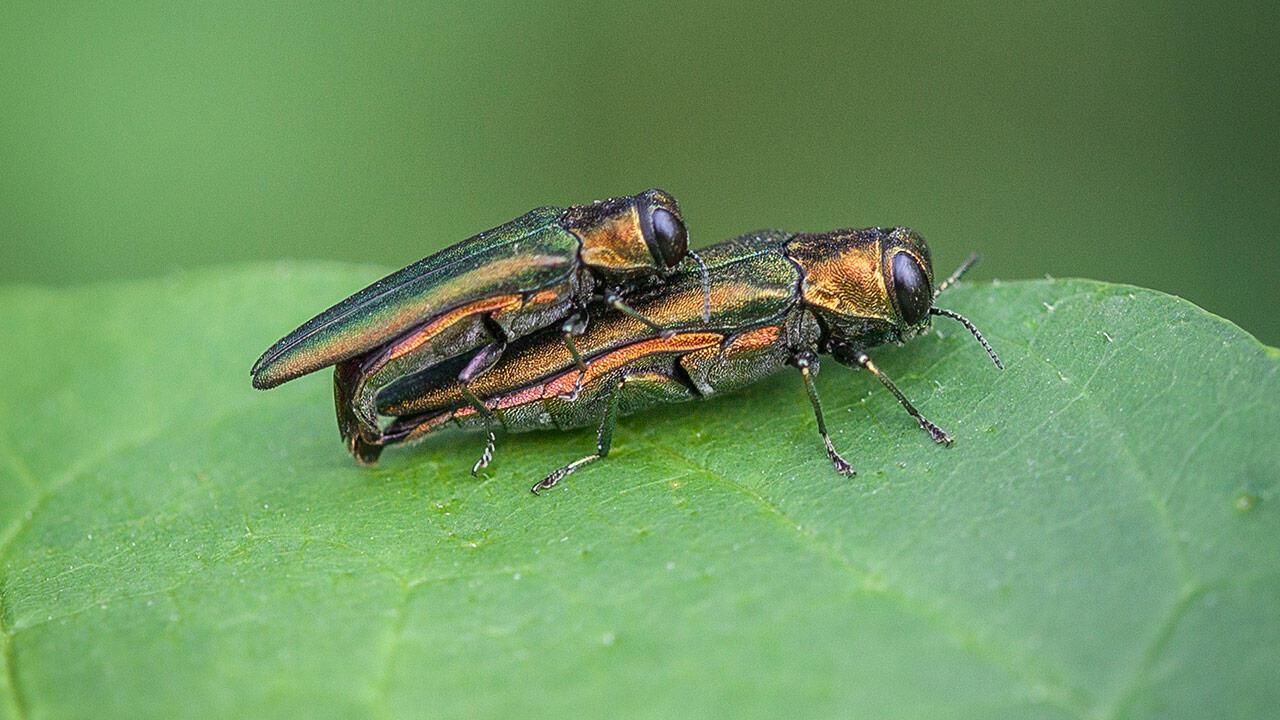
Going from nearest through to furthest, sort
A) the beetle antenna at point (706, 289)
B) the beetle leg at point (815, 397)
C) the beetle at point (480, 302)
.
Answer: the beetle leg at point (815, 397) < the beetle at point (480, 302) < the beetle antenna at point (706, 289)

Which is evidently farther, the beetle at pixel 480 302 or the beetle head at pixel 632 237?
the beetle head at pixel 632 237

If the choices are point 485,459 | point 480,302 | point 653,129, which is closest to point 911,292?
point 480,302

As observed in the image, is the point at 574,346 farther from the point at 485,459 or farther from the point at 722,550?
the point at 722,550

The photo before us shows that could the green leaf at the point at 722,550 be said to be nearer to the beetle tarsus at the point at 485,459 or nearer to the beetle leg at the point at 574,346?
the beetle tarsus at the point at 485,459

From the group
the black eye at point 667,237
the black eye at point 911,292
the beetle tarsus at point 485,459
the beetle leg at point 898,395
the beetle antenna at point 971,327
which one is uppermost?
the black eye at point 667,237

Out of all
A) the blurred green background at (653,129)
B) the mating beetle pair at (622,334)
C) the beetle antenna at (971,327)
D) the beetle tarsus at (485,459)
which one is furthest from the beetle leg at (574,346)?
the blurred green background at (653,129)

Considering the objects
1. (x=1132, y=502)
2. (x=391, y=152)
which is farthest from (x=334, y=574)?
(x=391, y=152)

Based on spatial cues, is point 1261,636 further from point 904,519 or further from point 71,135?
point 71,135
